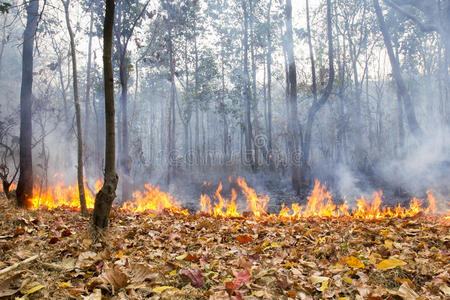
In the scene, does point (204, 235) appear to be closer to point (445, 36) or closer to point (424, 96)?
point (445, 36)

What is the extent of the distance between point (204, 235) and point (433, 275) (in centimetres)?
264

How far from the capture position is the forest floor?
219cm

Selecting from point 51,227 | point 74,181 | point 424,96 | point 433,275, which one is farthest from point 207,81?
point 424,96

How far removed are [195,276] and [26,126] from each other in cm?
776

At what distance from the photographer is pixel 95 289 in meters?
2.15

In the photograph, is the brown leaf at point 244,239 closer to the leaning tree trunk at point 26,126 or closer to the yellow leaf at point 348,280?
the yellow leaf at point 348,280

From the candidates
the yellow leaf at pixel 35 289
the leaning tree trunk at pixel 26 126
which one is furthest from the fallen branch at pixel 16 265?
the leaning tree trunk at pixel 26 126

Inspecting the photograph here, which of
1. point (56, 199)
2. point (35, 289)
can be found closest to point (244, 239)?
point (35, 289)

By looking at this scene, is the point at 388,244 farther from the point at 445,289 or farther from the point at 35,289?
the point at 35,289

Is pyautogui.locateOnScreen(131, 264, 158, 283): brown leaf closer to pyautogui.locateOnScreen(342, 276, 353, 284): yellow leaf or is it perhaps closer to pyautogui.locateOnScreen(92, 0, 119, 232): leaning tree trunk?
pyautogui.locateOnScreen(92, 0, 119, 232): leaning tree trunk

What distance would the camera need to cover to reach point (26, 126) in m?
7.82

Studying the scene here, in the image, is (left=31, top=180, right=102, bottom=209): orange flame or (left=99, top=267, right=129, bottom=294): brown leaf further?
(left=31, top=180, right=102, bottom=209): orange flame

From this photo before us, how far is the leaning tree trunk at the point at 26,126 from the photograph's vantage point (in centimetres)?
746

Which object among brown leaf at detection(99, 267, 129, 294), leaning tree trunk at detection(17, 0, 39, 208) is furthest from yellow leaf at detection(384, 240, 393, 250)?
leaning tree trunk at detection(17, 0, 39, 208)
